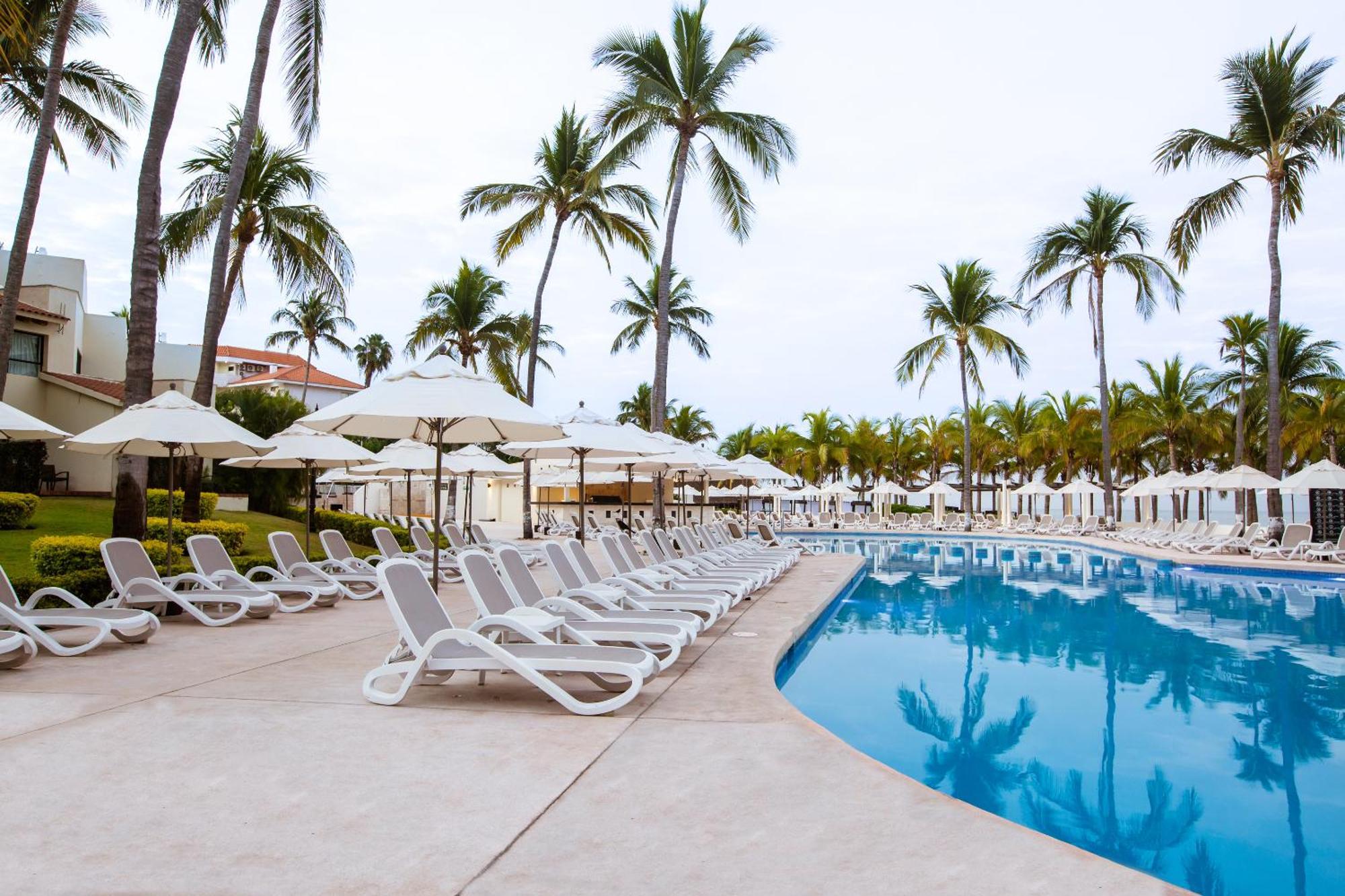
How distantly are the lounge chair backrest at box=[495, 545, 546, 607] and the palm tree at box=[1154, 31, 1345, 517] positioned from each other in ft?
67.6

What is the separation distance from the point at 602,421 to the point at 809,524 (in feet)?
85.9

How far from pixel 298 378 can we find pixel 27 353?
98.3 ft

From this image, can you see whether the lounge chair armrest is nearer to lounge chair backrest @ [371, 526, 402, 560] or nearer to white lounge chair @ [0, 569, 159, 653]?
white lounge chair @ [0, 569, 159, 653]

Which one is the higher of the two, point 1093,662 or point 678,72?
point 678,72

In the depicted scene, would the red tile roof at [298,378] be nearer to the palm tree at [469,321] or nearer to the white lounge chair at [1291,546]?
the palm tree at [469,321]

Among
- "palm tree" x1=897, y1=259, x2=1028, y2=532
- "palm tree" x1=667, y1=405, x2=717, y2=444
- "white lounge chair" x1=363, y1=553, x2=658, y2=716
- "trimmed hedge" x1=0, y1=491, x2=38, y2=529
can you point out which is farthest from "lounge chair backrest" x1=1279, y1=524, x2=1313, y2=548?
"palm tree" x1=667, y1=405, x2=717, y2=444

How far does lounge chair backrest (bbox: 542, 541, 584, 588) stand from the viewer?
8.52 metres

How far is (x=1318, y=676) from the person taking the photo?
891 centimetres

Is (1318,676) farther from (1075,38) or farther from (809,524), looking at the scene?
(809,524)

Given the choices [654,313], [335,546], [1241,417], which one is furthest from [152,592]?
[1241,417]

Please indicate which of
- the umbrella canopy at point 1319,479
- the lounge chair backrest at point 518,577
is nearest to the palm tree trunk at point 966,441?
the umbrella canopy at point 1319,479

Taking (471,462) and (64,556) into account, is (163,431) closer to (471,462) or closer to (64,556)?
(64,556)

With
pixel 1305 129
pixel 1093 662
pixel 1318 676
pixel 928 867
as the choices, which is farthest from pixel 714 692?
pixel 1305 129

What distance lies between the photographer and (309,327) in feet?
165
